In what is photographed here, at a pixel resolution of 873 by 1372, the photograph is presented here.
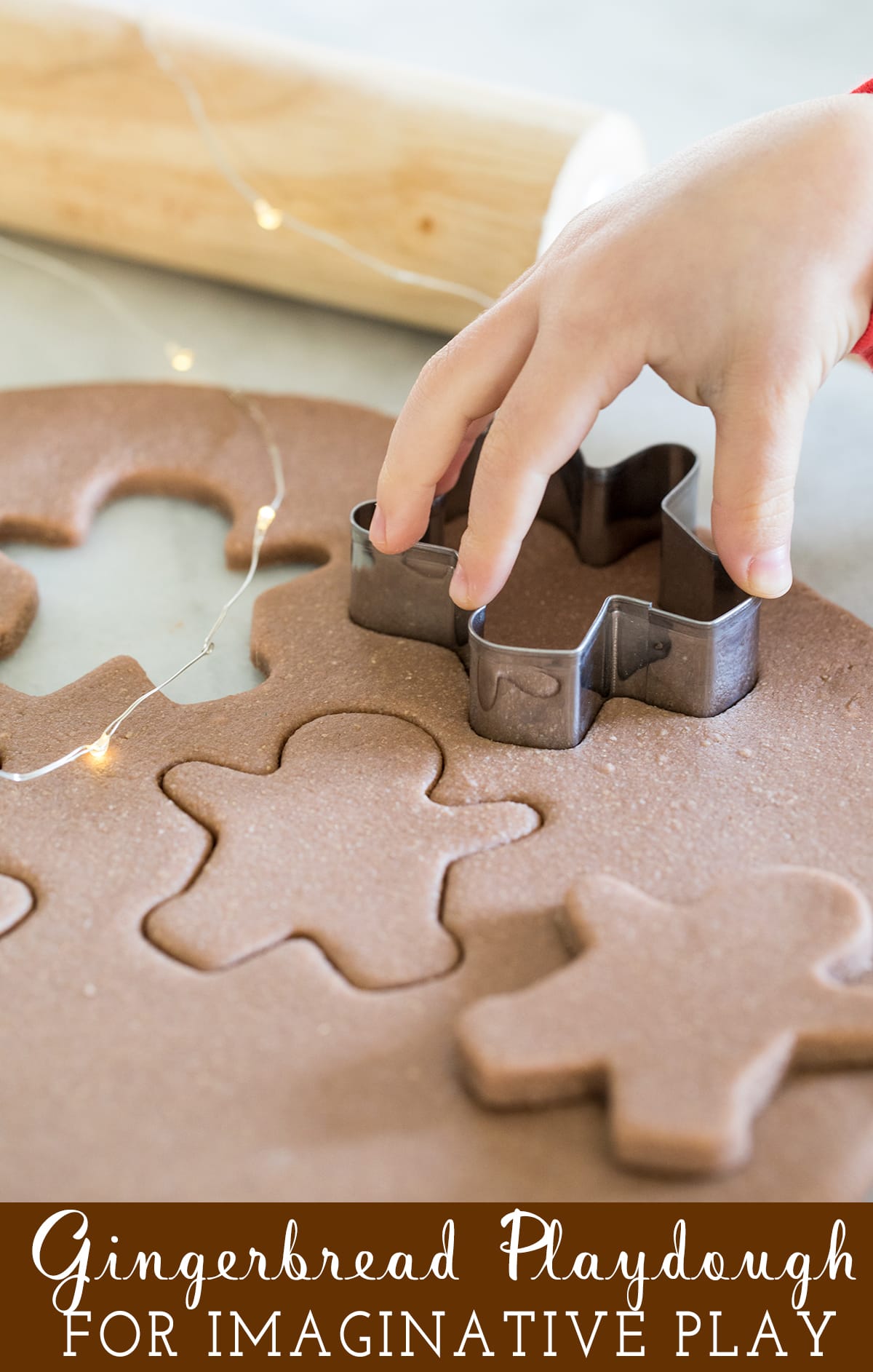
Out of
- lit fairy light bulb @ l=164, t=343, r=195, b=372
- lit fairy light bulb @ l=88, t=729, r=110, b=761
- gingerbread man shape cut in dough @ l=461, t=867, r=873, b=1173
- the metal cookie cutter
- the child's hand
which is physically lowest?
gingerbread man shape cut in dough @ l=461, t=867, r=873, b=1173

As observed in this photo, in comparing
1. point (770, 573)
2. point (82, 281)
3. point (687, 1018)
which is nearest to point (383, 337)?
point (82, 281)

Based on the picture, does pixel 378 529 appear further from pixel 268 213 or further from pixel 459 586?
pixel 268 213

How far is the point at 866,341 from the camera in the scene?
1106 millimetres

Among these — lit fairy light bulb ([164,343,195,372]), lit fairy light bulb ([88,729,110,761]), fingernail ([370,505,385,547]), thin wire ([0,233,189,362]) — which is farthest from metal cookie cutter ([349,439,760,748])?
thin wire ([0,233,189,362])

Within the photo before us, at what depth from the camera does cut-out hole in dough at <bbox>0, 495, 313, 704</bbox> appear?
1.23 metres

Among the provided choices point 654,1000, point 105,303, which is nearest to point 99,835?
point 654,1000

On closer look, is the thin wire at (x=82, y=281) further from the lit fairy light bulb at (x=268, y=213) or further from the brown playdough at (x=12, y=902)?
the brown playdough at (x=12, y=902)

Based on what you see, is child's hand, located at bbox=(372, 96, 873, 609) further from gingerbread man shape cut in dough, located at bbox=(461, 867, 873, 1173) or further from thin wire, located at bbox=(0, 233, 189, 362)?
thin wire, located at bbox=(0, 233, 189, 362)

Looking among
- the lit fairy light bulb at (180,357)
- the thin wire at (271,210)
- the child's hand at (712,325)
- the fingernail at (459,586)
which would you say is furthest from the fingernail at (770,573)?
the lit fairy light bulb at (180,357)

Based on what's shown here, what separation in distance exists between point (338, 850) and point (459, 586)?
10.2 inches

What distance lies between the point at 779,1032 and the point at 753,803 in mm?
237

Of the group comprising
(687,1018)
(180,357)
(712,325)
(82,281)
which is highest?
(82,281)

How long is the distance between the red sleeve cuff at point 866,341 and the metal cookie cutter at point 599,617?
185 mm

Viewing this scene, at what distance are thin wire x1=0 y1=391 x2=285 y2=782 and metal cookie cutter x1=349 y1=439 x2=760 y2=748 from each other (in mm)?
151
